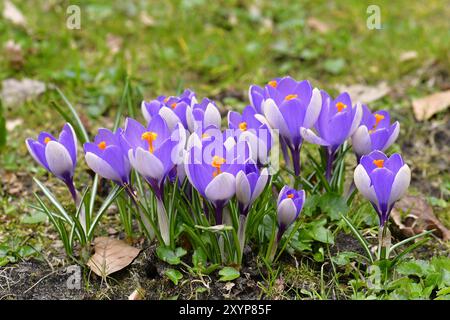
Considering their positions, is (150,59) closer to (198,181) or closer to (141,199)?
(141,199)

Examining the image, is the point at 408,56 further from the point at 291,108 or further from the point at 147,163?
the point at 147,163

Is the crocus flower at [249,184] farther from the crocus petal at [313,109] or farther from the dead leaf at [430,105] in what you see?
the dead leaf at [430,105]

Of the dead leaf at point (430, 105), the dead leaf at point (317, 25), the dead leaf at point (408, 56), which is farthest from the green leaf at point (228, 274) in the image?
the dead leaf at point (317, 25)

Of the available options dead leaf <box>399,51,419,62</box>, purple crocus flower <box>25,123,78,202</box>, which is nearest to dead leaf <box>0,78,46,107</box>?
purple crocus flower <box>25,123,78,202</box>

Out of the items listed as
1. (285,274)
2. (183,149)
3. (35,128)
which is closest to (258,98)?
(183,149)

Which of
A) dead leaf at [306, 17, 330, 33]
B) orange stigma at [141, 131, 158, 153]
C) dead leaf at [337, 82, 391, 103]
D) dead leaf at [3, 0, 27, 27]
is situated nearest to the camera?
orange stigma at [141, 131, 158, 153]

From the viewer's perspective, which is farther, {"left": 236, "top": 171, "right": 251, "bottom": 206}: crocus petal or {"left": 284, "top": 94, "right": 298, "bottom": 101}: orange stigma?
{"left": 284, "top": 94, "right": 298, "bottom": 101}: orange stigma

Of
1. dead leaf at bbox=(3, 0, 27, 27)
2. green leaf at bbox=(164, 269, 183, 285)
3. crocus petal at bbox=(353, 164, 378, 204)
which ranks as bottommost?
green leaf at bbox=(164, 269, 183, 285)

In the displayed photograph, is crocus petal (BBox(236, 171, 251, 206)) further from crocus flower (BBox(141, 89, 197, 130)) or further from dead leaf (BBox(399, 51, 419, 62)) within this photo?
dead leaf (BBox(399, 51, 419, 62))
